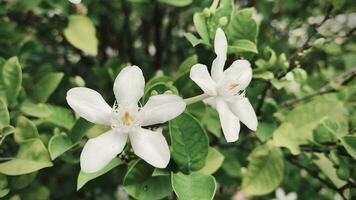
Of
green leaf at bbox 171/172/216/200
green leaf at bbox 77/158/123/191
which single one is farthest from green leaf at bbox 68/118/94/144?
green leaf at bbox 171/172/216/200

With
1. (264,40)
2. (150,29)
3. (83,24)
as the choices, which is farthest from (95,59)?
(264,40)

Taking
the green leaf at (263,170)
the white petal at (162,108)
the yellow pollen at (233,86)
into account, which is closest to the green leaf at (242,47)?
the yellow pollen at (233,86)

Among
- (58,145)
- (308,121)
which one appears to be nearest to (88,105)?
(58,145)

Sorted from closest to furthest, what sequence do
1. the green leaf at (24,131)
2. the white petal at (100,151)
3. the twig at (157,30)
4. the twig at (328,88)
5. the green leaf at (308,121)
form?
the white petal at (100,151)
the green leaf at (24,131)
the green leaf at (308,121)
the twig at (328,88)
the twig at (157,30)

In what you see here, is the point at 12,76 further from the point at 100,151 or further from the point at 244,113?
the point at 244,113

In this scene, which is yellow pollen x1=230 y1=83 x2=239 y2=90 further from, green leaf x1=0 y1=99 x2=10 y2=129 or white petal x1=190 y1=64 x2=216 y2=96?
green leaf x1=0 y1=99 x2=10 y2=129

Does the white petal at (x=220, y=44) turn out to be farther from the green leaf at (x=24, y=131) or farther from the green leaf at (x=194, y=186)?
the green leaf at (x=24, y=131)
